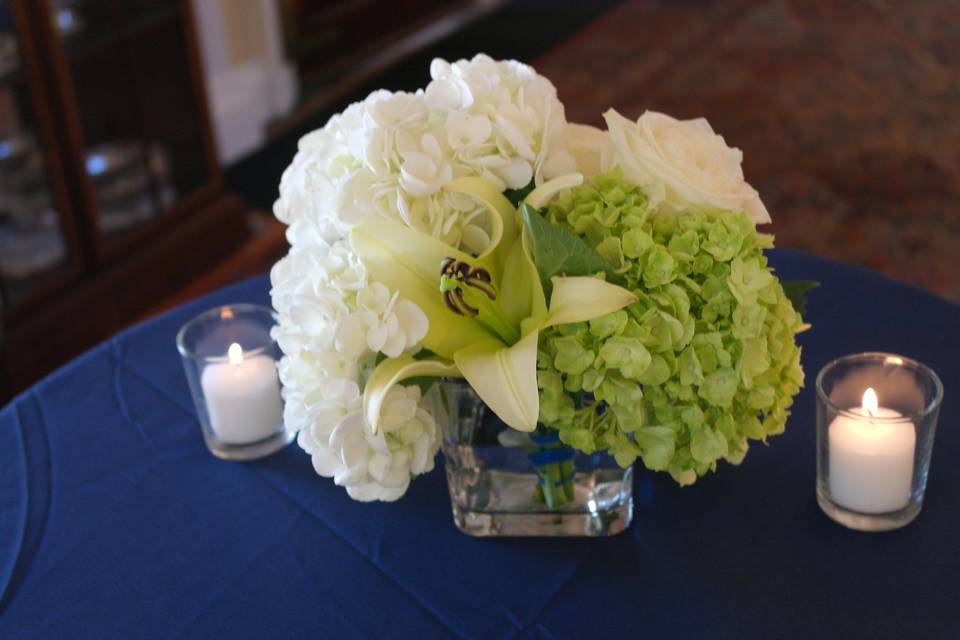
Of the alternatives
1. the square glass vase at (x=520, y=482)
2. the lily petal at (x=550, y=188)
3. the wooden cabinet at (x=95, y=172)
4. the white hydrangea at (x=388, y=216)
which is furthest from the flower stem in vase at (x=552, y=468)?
the wooden cabinet at (x=95, y=172)

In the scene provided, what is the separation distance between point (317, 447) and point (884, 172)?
2.63 metres

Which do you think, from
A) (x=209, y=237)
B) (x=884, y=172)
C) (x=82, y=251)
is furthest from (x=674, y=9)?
(x=82, y=251)

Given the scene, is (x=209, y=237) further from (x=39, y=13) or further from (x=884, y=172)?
(x=884, y=172)

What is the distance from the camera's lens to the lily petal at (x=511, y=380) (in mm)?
816

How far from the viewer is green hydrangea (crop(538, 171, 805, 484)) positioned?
32.9 inches

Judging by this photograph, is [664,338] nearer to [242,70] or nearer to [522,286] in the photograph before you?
[522,286]

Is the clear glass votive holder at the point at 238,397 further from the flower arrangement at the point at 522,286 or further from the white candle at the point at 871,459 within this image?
the white candle at the point at 871,459

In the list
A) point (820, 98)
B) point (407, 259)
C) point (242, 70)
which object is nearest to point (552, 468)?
point (407, 259)

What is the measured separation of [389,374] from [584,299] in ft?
0.54

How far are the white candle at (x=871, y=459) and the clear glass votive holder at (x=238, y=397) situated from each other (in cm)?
56

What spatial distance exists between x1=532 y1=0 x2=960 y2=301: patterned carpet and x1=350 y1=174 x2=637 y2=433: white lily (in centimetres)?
198

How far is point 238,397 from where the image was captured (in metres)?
1.12

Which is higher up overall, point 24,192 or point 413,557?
point 413,557

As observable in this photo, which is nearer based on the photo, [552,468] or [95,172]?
[552,468]
